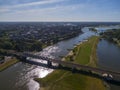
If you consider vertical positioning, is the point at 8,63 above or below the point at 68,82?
below

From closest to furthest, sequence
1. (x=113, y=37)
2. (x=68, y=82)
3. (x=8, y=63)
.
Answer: (x=68, y=82)
(x=8, y=63)
(x=113, y=37)

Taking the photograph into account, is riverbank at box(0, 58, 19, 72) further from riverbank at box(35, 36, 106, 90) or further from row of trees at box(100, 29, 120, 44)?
row of trees at box(100, 29, 120, 44)

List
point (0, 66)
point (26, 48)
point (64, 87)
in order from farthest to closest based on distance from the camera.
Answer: point (26, 48), point (0, 66), point (64, 87)

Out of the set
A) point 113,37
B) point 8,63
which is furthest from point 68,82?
point 113,37

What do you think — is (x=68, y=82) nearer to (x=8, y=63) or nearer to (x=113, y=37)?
(x=8, y=63)

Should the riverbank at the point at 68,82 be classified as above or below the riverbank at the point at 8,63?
above

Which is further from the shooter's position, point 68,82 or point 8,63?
point 8,63

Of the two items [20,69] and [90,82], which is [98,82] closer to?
[90,82]

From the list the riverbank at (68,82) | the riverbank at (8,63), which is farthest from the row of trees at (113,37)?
the riverbank at (68,82)

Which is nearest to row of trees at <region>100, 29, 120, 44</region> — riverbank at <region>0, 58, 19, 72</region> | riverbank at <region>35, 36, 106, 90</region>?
riverbank at <region>0, 58, 19, 72</region>

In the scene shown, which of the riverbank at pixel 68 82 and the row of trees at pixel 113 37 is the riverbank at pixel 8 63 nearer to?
the riverbank at pixel 68 82

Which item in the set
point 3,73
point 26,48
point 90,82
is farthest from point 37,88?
point 26,48
